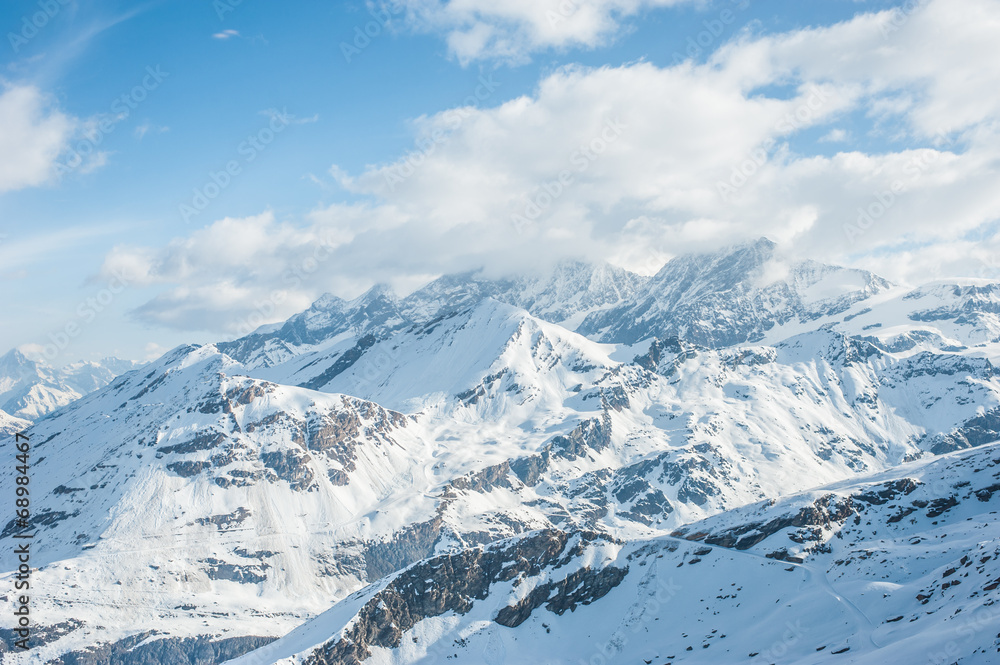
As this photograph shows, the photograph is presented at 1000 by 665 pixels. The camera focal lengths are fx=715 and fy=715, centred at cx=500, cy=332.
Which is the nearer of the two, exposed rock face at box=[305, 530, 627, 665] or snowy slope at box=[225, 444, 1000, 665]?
snowy slope at box=[225, 444, 1000, 665]

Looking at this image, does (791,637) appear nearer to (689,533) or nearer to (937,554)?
(937,554)

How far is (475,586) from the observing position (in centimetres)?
17400

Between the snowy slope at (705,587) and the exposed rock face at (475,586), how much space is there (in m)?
0.31

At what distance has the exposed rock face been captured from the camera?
163m

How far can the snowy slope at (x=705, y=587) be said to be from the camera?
124m

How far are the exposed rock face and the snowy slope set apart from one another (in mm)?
308

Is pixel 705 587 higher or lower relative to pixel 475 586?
lower

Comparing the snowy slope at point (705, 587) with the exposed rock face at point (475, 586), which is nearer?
the snowy slope at point (705, 587)

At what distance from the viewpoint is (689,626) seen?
14438 centimetres

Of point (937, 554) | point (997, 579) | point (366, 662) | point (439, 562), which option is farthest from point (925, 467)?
point (366, 662)

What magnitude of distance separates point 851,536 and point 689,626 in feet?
138

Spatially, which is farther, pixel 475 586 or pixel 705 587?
pixel 475 586

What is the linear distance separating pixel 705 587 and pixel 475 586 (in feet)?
179

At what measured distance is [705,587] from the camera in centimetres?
15400
